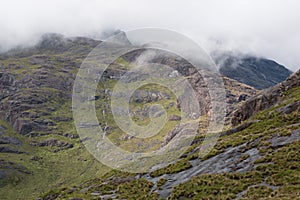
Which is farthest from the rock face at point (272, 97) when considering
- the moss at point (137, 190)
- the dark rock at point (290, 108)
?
the moss at point (137, 190)

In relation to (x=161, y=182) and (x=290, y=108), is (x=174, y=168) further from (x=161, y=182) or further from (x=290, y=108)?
(x=290, y=108)

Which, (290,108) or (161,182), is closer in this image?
(161,182)

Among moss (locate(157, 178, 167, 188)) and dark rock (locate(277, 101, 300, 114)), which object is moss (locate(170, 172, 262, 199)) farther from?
dark rock (locate(277, 101, 300, 114))

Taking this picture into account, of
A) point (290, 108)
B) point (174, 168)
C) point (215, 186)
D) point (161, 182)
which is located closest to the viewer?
point (215, 186)

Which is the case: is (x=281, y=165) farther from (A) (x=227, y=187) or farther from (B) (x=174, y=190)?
(B) (x=174, y=190)

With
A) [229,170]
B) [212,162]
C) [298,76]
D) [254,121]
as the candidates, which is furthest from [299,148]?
[298,76]

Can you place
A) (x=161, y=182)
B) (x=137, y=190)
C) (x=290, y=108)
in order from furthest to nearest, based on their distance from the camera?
(x=290, y=108) < (x=137, y=190) < (x=161, y=182)

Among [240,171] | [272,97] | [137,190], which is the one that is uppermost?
[272,97]

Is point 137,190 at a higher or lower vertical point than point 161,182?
lower

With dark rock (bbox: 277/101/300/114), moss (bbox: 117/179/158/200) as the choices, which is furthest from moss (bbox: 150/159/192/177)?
dark rock (bbox: 277/101/300/114)

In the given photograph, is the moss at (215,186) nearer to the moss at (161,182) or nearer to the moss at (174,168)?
the moss at (161,182)

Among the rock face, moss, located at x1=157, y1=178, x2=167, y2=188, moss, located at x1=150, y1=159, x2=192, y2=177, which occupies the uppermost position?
the rock face

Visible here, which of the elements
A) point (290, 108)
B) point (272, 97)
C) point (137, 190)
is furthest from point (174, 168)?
point (272, 97)

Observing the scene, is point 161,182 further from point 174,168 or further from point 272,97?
point 272,97
